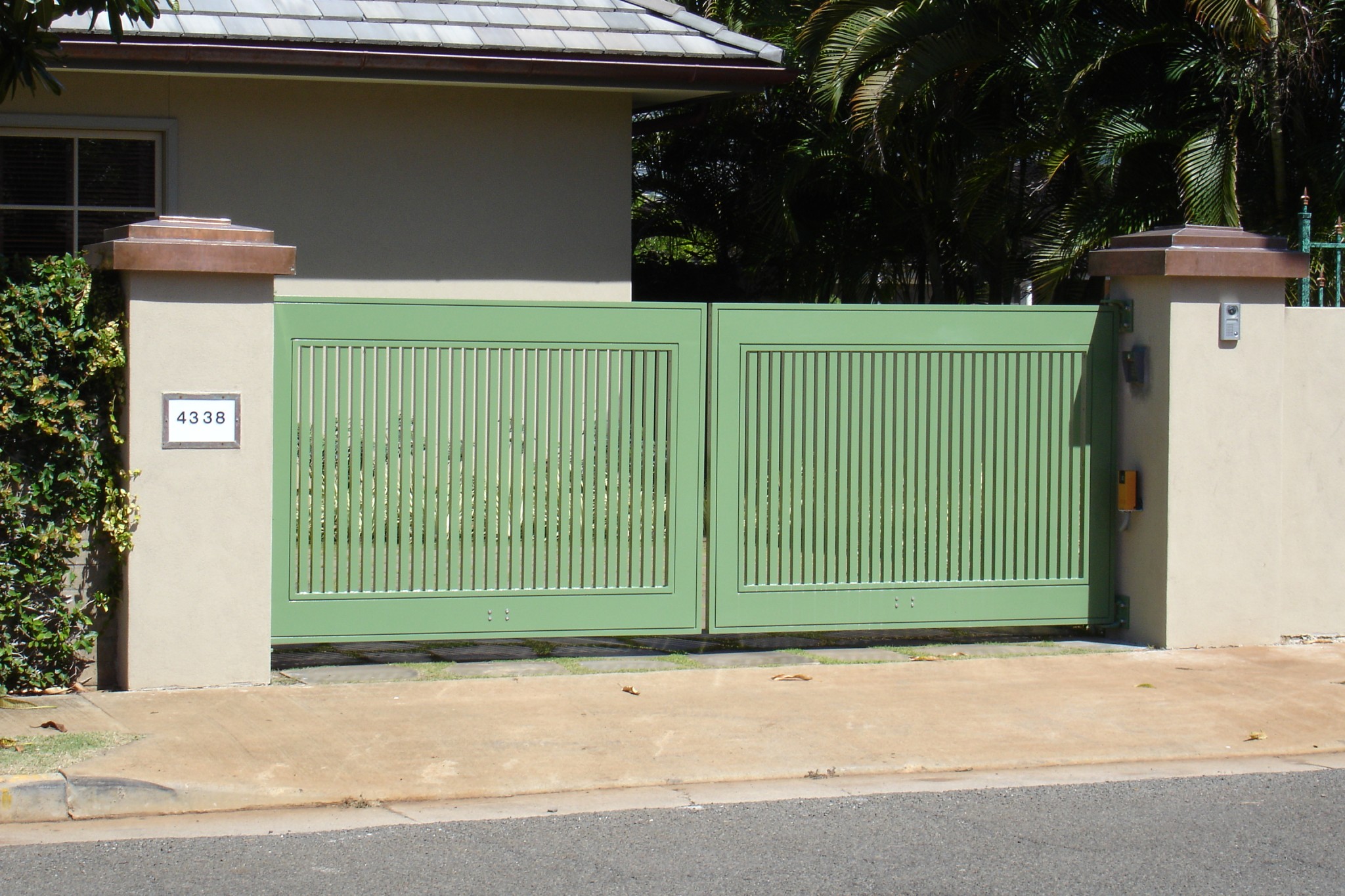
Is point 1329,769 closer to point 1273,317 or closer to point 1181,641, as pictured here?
point 1181,641

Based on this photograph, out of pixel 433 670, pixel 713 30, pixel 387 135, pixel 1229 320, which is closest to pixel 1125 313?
pixel 1229 320

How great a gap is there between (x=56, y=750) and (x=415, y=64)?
533cm

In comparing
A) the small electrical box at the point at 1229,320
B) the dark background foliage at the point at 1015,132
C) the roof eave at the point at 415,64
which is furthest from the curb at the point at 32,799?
the dark background foliage at the point at 1015,132

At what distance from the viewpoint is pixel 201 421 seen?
6.85m

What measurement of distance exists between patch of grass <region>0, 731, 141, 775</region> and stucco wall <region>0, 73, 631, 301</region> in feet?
15.2

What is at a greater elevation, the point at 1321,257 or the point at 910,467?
the point at 1321,257

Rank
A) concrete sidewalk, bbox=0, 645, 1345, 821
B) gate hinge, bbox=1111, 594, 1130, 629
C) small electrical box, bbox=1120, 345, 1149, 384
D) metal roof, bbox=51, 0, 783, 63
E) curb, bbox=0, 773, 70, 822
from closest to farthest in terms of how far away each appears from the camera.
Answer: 1. curb, bbox=0, 773, 70, 822
2. concrete sidewalk, bbox=0, 645, 1345, 821
3. small electrical box, bbox=1120, 345, 1149, 384
4. gate hinge, bbox=1111, 594, 1130, 629
5. metal roof, bbox=51, 0, 783, 63

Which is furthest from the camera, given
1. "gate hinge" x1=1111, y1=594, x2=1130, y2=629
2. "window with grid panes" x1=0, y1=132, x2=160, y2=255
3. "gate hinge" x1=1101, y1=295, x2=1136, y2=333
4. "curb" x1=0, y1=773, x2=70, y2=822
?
"window with grid panes" x1=0, y1=132, x2=160, y2=255

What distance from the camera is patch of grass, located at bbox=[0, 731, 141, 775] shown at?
18.1ft

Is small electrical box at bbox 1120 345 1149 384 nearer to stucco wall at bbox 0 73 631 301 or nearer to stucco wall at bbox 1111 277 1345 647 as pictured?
stucco wall at bbox 1111 277 1345 647

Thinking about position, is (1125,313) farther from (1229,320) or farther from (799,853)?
(799,853)

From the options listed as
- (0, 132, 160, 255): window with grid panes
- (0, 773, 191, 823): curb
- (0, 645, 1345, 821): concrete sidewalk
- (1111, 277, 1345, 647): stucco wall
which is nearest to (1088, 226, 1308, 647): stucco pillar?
(1111, 277, 1345, 647): stucco wall

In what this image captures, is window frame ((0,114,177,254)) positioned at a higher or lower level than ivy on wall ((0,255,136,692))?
higher

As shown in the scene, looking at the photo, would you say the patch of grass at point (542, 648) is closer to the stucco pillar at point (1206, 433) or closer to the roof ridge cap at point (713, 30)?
the stucco pillar at point (1206, 433)
